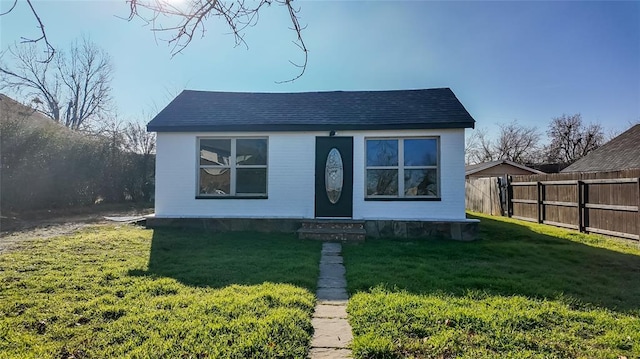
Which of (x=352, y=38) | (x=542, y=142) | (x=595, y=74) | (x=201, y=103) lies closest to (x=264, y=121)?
(x=201, y=103)

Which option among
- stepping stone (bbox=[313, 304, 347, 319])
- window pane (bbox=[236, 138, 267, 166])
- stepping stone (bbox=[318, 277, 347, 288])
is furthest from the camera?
window pane (bbox=[236, 138, 267, 166])

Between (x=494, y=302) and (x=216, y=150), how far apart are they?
7466 millimetres

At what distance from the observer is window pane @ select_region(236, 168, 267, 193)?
916 centimetres

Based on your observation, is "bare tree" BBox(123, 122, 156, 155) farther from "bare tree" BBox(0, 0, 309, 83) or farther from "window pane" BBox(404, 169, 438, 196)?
"bare tree" BBox(0, 0, 309, 83)

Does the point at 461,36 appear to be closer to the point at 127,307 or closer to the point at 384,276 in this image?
the point at 384,276

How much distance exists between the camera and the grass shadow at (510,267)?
4355mm

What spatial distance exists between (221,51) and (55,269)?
405 cm

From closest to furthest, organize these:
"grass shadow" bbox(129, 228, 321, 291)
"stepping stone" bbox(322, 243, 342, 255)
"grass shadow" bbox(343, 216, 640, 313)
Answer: "grass shadow" bbox(343, 216, 640, 313), "grass shadow" bbox(129, 228, 321, 291), "stepping stone" bbox(322, 243, 342, 255)

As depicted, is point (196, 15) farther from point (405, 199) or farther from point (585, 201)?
point (585, 201)

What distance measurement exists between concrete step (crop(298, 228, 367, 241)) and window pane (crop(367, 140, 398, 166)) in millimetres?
1835

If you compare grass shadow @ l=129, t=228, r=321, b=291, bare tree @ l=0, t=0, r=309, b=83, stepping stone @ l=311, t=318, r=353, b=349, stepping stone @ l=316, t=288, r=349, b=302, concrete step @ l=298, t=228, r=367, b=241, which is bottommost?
stepping stone @ l=311, t=318, r=353, b=349

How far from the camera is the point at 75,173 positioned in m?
13.5

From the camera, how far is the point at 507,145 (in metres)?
42.6

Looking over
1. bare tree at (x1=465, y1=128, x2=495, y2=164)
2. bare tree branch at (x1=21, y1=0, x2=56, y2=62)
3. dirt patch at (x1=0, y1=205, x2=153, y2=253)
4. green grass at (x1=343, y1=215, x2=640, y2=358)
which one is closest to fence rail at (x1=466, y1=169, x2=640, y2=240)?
green grass at (x1=343, y1=215, x2=640, y2=358)
